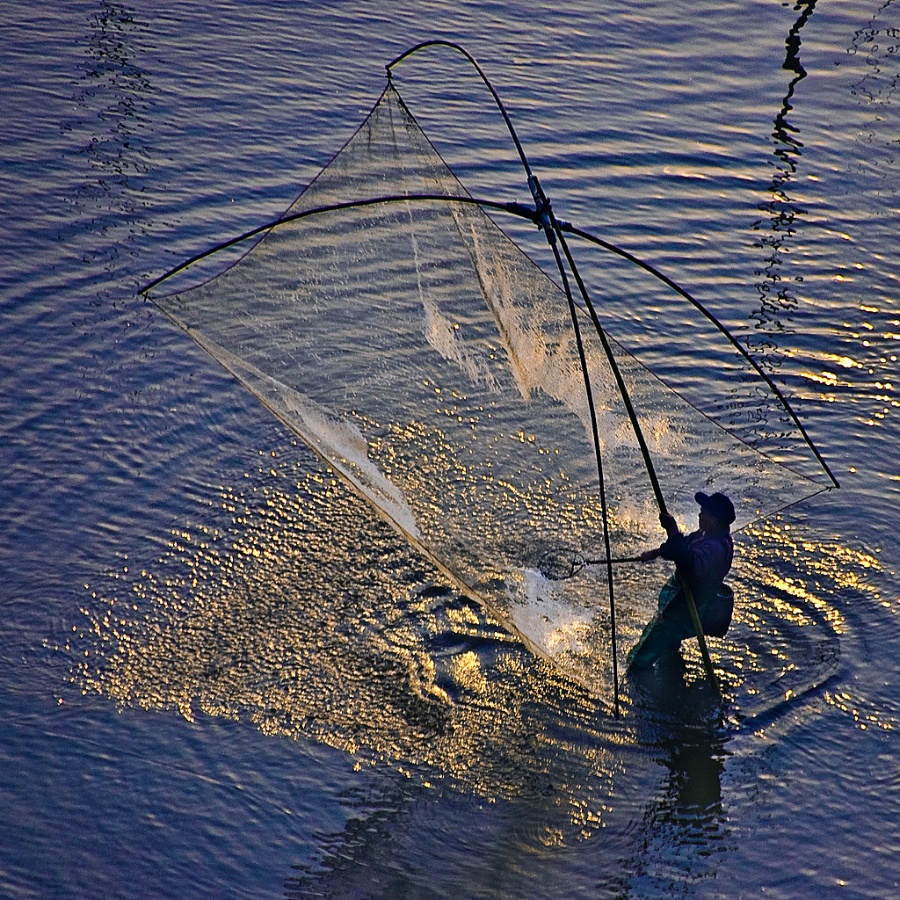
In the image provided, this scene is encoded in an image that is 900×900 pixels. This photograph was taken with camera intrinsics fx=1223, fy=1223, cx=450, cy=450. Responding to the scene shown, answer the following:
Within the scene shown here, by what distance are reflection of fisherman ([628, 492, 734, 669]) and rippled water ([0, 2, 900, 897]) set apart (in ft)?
1.20

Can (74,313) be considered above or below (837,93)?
below

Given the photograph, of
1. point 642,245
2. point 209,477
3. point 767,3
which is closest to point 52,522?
point 209,477

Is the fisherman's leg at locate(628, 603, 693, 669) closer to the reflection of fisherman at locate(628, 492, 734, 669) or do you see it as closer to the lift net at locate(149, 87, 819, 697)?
the reflection of fisherman at locate(628, 492, 734, 669)

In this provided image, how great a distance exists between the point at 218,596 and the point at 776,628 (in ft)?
11.5

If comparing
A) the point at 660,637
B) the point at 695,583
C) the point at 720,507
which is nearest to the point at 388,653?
the point at 660,637

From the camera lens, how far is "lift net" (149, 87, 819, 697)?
6.91 metres

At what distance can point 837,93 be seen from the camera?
14359 mm

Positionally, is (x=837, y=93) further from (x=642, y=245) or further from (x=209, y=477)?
(x=209, y=477)

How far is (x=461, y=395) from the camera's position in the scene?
24.6 feet

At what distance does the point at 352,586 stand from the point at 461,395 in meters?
1.40

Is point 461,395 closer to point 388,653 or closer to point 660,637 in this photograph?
point 388,653

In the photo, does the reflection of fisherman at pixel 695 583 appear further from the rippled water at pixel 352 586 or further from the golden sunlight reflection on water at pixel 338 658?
the golden sunlight reflection on water at pixel 338 658

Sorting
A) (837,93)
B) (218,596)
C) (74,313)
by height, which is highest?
(837,93)

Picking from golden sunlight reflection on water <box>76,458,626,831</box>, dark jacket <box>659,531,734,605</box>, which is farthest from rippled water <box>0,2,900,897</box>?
dark jacket <box>659,531,734,605</box>
